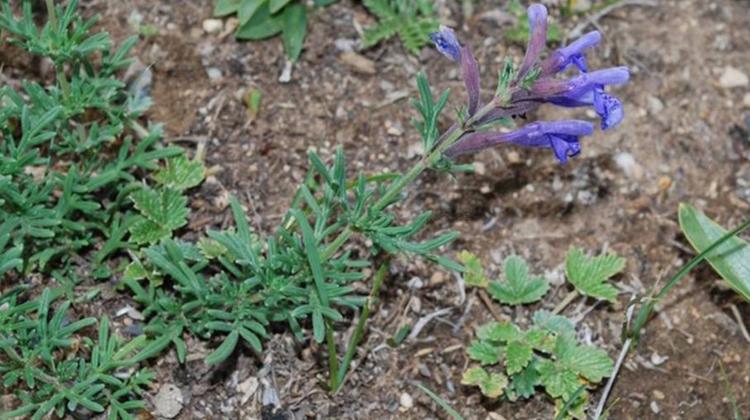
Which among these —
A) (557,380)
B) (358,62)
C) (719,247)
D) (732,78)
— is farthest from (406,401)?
(732,78)

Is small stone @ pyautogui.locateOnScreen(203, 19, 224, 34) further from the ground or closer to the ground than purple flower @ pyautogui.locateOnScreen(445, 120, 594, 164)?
closer to the ground

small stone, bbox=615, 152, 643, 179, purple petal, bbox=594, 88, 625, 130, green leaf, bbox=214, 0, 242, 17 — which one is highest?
purple petal, bbox=594, 88, 625, 130

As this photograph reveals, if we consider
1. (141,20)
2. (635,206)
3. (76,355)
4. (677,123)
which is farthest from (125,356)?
(677,123)

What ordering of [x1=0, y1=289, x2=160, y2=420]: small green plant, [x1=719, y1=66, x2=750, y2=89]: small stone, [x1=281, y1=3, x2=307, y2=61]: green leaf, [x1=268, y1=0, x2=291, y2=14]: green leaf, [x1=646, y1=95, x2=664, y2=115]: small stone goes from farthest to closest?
[x1=719, y1=66, x2=750, y2=89]: small stone
[x1=646, y1=95, x2=664, y2=115]: small stone
[x1=281, y1=3, x2=307, y2=61]: green leaf
[x1=268, y1=0, x2=291, y2=14]: green leaf
[x1=0, y1=289, x2=160, y2=420]: small green plant

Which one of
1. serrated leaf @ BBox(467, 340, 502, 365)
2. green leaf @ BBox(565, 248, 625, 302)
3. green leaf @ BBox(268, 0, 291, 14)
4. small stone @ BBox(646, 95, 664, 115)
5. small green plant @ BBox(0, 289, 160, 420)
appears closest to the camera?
small green plant @ BBox(0, 289, 160, 420)

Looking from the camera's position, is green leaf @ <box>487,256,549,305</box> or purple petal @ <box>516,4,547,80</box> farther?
green leaf @ <box>487,256,549,305</box>

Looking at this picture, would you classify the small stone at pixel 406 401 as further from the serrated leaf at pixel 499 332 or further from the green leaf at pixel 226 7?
the green leaf at pixel 226 7

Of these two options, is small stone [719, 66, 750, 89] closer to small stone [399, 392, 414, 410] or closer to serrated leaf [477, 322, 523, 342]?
serrated leaf [477, 322, 523, 342]

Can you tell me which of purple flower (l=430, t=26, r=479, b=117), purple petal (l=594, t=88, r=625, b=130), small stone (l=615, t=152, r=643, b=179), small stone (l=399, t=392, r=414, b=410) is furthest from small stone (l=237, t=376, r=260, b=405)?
small stone (l=615, t=152, r=643, b=179)
